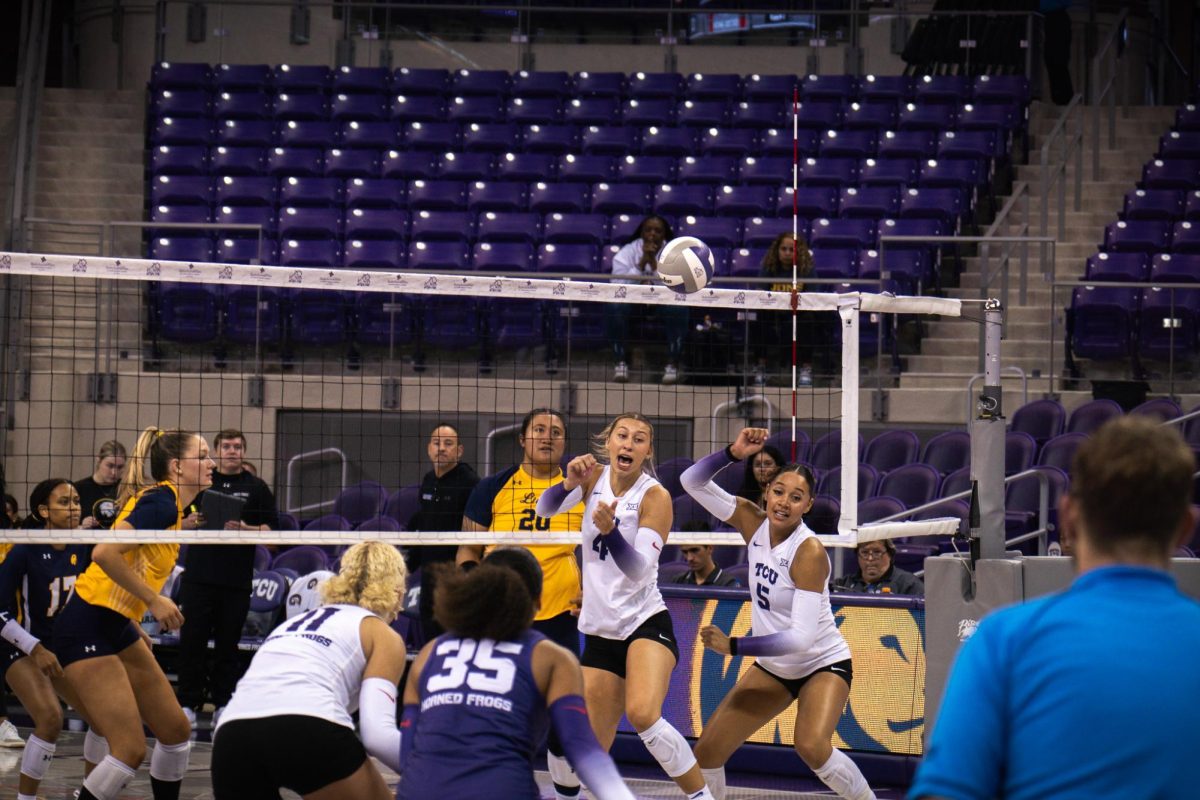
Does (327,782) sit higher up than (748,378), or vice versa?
(748,378)

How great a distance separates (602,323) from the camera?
502 inches

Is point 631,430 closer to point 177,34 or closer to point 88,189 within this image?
point 88,189

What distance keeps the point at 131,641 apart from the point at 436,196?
9.07m

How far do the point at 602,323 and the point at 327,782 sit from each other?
330 inches

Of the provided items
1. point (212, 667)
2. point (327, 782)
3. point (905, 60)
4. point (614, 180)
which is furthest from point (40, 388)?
point (905, 60)

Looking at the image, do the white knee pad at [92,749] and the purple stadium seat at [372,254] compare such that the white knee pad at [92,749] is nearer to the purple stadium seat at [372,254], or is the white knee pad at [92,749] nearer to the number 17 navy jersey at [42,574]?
the number 17 navy jersey at [42,574]

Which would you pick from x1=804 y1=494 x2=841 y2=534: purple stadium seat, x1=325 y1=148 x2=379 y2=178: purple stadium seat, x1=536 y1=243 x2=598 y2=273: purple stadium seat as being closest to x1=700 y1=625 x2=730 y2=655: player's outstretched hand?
x1=804 y1=494 x2=841 y2=534: purple stadium seat

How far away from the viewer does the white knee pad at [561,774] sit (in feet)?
22.1

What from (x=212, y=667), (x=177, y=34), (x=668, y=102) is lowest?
(x=212, y=667)

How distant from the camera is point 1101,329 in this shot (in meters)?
12.4

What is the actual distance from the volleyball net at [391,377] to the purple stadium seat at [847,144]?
2.85 meters

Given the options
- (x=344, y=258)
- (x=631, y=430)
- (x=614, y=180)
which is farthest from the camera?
(x=614, y=180)

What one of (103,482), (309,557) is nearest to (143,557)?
(103,482)

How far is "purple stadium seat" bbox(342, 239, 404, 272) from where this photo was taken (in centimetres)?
1412
